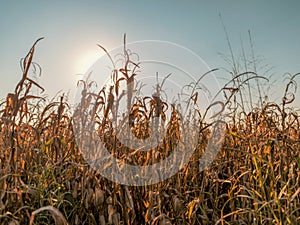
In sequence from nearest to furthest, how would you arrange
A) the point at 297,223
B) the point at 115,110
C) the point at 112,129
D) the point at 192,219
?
1. the point at 297,223
2. the point at 192,219
3. the point at 115,110
4. the point at 112,129

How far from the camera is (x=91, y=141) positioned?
5.70 feet

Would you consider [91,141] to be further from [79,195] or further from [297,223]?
[297,223]

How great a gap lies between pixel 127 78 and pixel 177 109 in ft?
1.79

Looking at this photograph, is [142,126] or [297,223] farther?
[142,126]

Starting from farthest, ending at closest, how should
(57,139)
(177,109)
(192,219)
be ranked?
(177,109) < (57,139) < (192,219)

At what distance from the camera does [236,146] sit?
7.07ft

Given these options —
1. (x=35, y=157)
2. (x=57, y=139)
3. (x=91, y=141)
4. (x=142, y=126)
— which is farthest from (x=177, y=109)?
(x=35, y=157)

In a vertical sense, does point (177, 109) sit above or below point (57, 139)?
above

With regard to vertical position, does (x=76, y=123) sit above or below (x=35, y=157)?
above

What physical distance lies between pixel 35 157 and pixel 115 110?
575 millimetres

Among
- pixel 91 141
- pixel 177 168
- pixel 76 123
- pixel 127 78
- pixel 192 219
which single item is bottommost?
pixel 192 219

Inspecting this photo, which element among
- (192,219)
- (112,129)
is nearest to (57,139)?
(112,129)

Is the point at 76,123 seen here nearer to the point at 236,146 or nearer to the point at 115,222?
the point at 115,222

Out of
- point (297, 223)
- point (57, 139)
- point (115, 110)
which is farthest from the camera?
point (57, 139)
